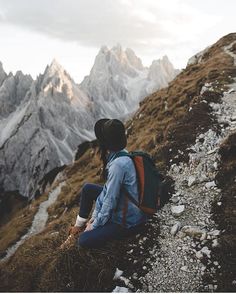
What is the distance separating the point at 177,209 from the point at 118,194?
12.3ft

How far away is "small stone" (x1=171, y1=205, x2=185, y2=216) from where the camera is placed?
11195 mm

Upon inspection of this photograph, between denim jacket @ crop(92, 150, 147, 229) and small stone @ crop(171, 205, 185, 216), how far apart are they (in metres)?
2.74

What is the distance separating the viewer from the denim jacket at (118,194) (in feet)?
26.7

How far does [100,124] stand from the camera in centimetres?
888

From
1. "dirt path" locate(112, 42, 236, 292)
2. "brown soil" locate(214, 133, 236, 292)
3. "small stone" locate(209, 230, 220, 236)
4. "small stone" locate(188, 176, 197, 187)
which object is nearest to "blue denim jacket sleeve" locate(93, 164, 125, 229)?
"dirt path" locate(112, 42, 236, 292)

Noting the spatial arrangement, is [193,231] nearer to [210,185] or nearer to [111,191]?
[210,185]

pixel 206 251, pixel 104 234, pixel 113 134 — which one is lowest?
pixel 206 251

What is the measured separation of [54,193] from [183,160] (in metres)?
26.7

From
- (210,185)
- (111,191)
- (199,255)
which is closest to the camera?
(111,191)

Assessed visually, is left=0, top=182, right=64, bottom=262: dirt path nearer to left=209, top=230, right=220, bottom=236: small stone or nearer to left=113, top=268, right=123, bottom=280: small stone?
left=113, top=268, right=123, bottom=280: small stone

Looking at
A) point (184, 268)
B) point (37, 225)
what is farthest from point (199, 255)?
point (37, 225)

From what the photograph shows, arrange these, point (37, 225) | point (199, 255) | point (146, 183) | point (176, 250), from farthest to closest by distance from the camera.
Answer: point (37, 225), point (176, 250), point (199, 255), point (146, 183)

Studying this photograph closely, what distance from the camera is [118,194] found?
8.20 m

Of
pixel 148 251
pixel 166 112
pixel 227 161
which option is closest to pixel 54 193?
pixel 166 112
